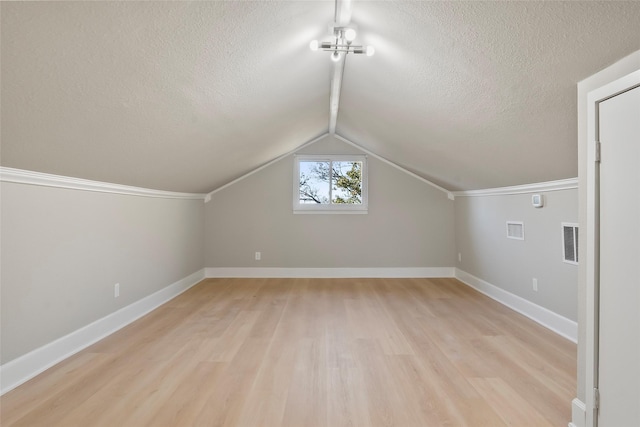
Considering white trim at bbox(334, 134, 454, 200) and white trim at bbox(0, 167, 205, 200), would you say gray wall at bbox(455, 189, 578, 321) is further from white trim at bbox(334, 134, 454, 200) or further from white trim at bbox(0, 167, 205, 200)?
white trim at bbox(0, 167, 205, 200)

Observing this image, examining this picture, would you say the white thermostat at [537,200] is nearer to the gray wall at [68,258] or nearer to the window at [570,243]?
the window at [570,243]

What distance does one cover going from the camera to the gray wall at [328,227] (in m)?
5.22

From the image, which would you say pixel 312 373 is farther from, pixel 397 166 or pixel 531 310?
pixel 397 166

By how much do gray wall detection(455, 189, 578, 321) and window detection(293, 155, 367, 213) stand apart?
167 centimetres

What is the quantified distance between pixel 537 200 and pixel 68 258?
4064 mm

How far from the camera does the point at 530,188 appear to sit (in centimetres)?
324

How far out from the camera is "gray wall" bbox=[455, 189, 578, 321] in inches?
111

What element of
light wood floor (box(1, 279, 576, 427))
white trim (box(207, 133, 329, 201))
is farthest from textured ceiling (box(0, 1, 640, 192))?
white trim (box(207, 133, 329, 201))

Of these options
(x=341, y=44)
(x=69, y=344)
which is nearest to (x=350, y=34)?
(x=341, y=44)

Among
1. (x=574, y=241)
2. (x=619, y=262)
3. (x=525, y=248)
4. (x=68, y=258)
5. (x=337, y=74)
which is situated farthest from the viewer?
(x=525, y=248)

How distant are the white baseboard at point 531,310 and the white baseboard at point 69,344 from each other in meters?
3.93

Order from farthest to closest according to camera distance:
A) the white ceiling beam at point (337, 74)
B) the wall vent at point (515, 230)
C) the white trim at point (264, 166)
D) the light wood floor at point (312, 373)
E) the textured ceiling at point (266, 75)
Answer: the white trim at point (264, 166) → the wall vent at point (515, 230) → the white ceiling beam at point (337, 74) → the light wood floor at point (312, 373) → the textured ceiling at point (266, 75)

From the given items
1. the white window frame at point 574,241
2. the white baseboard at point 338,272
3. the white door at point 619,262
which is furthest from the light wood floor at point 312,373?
the white baseboard at point 338,272

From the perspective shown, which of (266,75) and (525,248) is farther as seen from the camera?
(525,248)
